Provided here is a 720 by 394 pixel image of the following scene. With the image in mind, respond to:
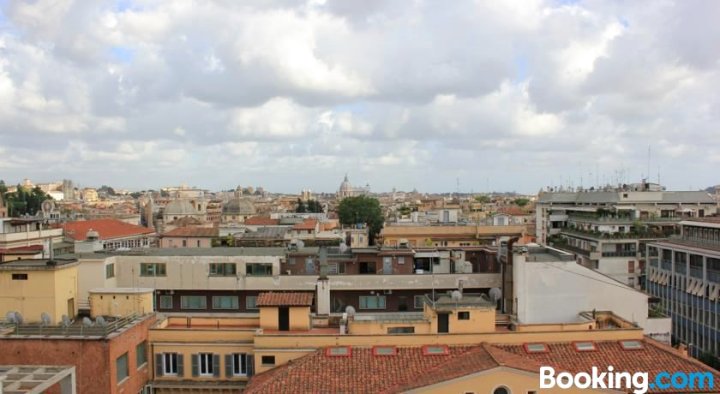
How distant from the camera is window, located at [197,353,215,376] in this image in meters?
23.3

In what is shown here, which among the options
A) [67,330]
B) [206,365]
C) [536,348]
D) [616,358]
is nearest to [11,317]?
[67,330]

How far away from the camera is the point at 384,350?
21797mm

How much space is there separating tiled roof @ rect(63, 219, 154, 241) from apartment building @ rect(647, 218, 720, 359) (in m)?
60.4

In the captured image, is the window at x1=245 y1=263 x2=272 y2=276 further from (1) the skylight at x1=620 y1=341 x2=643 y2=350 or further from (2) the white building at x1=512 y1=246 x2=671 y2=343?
(1) the skylight at x1=620 y1=341 x2=643 y2=350

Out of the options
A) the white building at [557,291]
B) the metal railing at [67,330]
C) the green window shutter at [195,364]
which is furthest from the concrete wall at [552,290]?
the metal railing at [67,330]

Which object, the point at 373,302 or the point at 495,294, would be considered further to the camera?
the point at 373,302

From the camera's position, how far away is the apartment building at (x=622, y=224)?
55188mm

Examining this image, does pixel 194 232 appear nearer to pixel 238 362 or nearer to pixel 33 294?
pixel 33 294

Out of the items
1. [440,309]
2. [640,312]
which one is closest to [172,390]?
[440,309]

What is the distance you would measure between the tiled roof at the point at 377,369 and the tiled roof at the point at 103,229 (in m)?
56.9

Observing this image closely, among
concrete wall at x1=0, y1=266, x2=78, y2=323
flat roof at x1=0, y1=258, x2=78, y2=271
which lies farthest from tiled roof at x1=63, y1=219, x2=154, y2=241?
concrete wall at x1=0, y1=266, x2=78, y2=323

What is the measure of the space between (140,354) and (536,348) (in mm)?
14848

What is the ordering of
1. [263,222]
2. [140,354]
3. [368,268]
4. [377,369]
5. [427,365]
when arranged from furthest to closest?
[263,222] → [368,268] → [140,354] → [427,365] → [377,369]

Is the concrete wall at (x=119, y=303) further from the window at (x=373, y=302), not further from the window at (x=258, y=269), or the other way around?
the window at (x=373, y=302)
